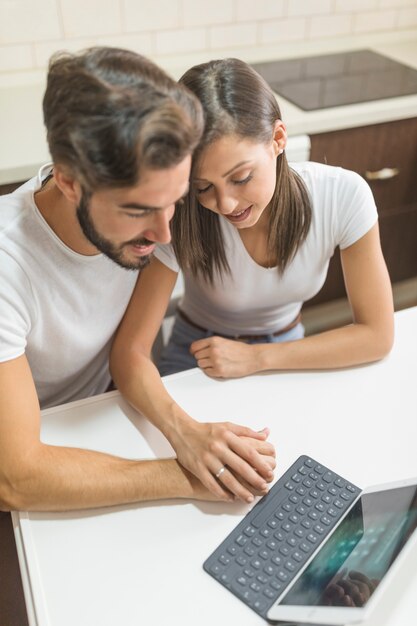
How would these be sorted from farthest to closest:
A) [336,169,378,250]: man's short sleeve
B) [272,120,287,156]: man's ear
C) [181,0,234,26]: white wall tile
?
[181,0,234,26]: white wall tile → [336,169,378,250]: man's short sleeve → [272,120,287,156]: man's ear

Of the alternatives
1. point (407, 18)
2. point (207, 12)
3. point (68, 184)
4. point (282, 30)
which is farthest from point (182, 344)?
point (407, 18)

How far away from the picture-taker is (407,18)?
91.2 inches

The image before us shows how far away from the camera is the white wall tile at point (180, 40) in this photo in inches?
78.7

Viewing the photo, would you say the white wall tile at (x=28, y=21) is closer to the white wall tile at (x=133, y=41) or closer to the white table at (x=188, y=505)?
the white wall tile at (x=133, y=41)

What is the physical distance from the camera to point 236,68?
99 centimetres

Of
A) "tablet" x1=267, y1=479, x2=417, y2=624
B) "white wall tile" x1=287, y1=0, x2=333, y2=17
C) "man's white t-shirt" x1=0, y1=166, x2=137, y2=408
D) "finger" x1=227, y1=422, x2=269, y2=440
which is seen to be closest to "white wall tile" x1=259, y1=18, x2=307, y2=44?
"white wall tile" x1=287, y1=0, x2=333, y2=17

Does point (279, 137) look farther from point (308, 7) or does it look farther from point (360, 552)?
point (308, 7)

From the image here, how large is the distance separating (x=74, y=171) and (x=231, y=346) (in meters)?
0.44

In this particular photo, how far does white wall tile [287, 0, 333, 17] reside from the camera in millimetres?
2119

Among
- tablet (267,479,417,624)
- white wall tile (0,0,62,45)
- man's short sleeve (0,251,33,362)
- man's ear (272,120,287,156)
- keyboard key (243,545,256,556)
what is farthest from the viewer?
white wall tile (0,0,62,45)

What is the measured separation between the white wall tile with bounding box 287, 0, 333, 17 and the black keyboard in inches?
69.2

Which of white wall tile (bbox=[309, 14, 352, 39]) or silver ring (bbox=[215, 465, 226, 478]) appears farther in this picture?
white wall tile (bbox=[309, 14, 352, 39])

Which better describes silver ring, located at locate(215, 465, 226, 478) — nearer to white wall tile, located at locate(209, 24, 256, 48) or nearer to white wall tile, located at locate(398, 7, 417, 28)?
white wall tile, located at locate(209, 24, 256, 48)

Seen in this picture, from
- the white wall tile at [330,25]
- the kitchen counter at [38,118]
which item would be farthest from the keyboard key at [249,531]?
the white wall tile at [330,25]
